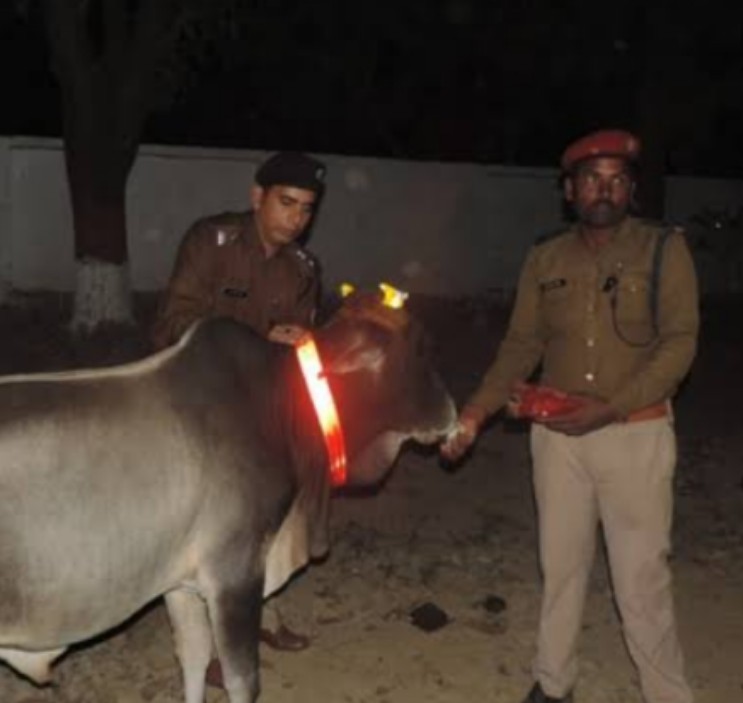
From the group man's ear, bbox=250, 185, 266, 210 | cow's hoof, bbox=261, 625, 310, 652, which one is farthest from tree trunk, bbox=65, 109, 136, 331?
man's ear, bbox=250, 185, 266, 210

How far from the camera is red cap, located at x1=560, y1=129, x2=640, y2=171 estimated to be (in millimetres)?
4125

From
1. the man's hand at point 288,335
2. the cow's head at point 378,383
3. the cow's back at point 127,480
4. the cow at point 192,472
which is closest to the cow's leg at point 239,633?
the cow at point 192,472

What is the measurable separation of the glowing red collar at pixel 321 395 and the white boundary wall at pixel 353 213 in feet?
38.0

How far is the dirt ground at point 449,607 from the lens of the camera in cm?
500

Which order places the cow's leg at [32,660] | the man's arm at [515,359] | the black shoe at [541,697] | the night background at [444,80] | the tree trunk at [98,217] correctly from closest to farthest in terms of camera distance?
the cow's leg at [32,660], the man's arm at [515,359], the black shoe at [541,697], the tree trunk at [98,217], the night background at [444,80]

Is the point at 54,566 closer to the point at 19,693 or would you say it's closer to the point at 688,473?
the point at 19,693

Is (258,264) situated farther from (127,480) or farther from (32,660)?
(32,660)

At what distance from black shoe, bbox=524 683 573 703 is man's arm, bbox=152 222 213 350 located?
73.5 inches

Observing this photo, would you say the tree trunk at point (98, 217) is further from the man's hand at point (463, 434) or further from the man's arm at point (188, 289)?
the man's hand at point (463, 434)

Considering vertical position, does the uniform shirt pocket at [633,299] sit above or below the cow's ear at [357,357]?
above

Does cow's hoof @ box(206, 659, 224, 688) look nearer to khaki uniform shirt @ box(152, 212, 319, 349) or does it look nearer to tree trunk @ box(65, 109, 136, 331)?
khaki uniform shirt @ box(152, 212, 319, 349)

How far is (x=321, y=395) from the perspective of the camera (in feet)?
13.1

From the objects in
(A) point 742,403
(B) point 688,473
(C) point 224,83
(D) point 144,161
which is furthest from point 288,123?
(B) point 688,473

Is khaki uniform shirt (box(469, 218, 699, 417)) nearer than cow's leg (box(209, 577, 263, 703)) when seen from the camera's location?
No
